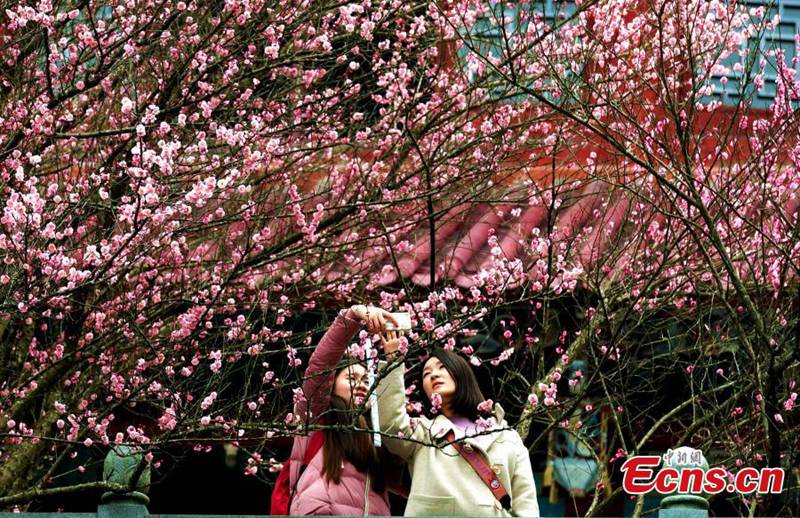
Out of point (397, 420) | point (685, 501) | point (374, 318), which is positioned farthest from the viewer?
point (397, 420)

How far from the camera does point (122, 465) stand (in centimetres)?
474

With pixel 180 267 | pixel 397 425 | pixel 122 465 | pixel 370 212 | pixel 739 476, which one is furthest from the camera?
pixel 370 212

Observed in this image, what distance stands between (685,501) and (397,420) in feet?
5.00

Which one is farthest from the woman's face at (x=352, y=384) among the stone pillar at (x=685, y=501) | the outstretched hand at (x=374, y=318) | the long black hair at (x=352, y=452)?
the stone pillar at (x=685, y=501)

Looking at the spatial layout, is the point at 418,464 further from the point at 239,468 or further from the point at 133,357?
the point at 239,468

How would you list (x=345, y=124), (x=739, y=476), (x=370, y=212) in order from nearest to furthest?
(x=739, y=476) → (x=370, y=212) → (x=345, y=124)

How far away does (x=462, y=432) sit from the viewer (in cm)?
580

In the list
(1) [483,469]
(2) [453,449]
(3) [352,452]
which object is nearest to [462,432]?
(2) [453,449]

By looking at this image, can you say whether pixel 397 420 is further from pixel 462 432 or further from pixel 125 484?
pixel 125 484

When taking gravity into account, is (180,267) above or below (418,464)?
above

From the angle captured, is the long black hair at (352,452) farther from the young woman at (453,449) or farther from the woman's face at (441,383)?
the woman's face at (441,383)

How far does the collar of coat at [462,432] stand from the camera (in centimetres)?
571

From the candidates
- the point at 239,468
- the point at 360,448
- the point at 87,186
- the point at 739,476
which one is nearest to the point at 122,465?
the point at 360,448

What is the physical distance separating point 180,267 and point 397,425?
8.06 feet
